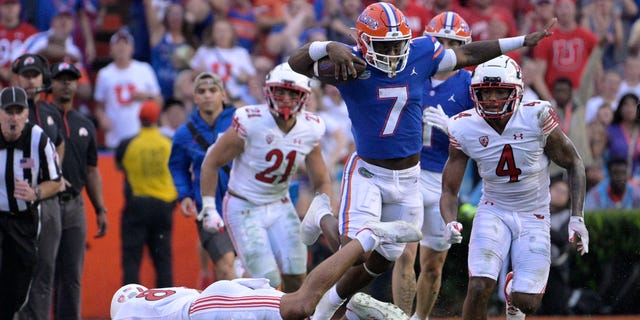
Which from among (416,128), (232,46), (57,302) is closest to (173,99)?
(232,46)

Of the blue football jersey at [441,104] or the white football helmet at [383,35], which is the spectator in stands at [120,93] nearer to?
the blue football jersey at [441,104]

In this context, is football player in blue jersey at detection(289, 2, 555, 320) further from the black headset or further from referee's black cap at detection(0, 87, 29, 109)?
the black headset

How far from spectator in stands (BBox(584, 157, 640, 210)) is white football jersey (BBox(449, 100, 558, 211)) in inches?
199

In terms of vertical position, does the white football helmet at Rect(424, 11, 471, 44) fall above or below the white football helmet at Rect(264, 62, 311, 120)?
above

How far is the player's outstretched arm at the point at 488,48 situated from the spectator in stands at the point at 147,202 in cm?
470

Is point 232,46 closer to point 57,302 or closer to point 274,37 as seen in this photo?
point 274,37

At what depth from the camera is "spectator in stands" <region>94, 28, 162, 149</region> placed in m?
13.6

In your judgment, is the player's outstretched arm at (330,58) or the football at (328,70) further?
the football at (328,70)

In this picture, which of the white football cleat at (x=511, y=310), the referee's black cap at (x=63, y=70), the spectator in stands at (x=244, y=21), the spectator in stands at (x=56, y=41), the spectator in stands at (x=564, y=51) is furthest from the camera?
the spectator in stands at (x=244, y=21)

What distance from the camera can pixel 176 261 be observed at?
13188mm

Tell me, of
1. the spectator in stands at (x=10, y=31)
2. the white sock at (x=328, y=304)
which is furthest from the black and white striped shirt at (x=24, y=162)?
the spectator in stands at (x=10, y=31)

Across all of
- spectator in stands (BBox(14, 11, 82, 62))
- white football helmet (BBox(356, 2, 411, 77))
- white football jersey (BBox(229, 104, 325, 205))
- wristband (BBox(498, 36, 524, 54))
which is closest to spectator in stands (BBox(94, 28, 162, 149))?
spectator in stands (BBox(14, 11, 82, 62))

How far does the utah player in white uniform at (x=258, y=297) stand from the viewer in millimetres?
7406

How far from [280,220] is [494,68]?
216 centimetres
